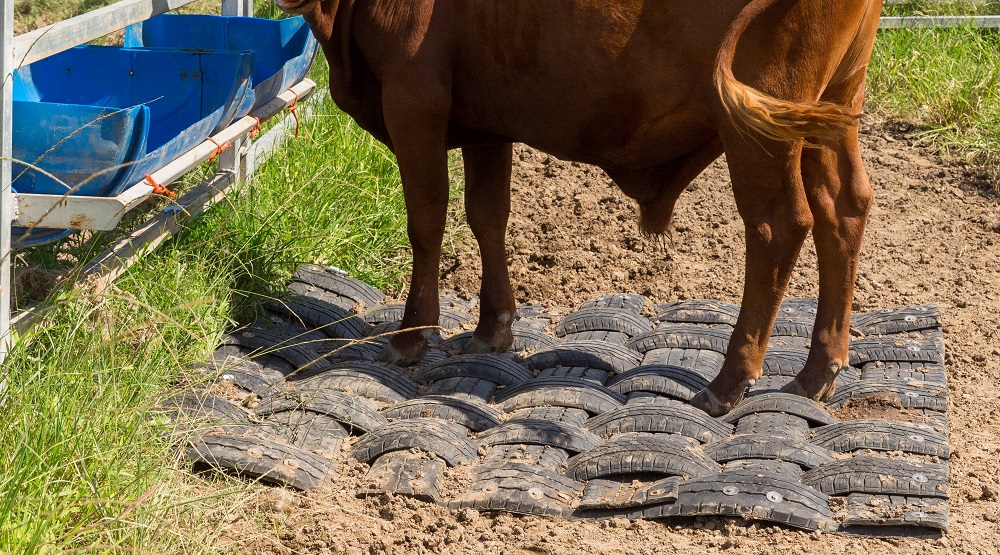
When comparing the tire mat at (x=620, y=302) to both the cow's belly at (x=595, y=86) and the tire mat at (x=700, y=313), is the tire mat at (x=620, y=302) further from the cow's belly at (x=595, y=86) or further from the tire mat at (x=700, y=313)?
the cow's belly at (x=595, y=86)

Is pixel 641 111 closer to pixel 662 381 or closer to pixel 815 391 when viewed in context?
pixel 662 381

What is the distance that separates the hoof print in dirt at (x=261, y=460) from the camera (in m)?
2.92

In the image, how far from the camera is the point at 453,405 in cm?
353

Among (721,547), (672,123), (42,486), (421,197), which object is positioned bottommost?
(721,547)

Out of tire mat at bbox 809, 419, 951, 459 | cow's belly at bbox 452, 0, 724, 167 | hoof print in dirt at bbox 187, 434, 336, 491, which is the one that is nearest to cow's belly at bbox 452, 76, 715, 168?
cow's belly at bbox 452, 0, 724, 167

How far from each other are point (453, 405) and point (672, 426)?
73cm

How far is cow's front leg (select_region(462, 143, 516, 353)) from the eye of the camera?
13.8 ft

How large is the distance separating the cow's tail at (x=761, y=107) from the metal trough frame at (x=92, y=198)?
1.77 m

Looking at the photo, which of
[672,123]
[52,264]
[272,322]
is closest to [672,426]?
[672,123]

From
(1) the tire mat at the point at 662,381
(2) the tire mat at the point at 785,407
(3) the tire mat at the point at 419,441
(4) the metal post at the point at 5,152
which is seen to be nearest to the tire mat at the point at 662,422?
(2) the tire mat at the point at 785,407

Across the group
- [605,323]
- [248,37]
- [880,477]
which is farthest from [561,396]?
[248,37]

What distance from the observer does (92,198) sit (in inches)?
119

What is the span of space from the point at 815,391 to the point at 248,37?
3048mm

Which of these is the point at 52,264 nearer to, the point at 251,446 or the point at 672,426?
the point at 251,446
